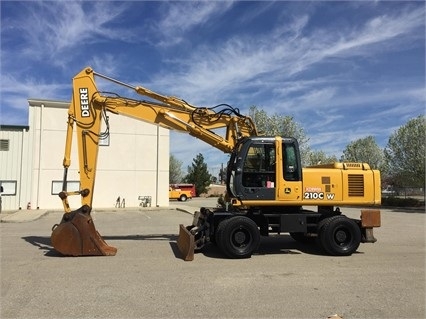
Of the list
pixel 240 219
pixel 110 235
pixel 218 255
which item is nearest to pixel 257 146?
pixel 240 219

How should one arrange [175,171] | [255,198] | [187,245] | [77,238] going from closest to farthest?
[187,245]
[77,238]
[255,198]
[175,171]

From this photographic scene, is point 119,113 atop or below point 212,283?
atop

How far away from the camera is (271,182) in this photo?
38.0ft

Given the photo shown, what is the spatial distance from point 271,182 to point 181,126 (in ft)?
10.4

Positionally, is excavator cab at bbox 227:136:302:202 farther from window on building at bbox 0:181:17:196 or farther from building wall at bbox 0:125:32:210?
window on building at bbox 0:181:17:196

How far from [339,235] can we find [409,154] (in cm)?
3087

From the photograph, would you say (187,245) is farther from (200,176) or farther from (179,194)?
(200,176)

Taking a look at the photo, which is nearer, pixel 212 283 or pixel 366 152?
pixel 212 283

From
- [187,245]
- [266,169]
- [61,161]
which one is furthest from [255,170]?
[61,161]

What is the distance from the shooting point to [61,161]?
31.8 m

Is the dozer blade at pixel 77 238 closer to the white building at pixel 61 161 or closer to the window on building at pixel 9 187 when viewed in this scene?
the white building at pixel 61 161

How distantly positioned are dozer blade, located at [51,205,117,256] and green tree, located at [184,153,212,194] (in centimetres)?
5657

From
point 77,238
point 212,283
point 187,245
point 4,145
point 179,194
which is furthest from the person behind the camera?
point 179,194

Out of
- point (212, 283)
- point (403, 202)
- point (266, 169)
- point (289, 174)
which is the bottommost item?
point (212, 283)
